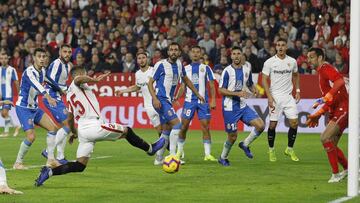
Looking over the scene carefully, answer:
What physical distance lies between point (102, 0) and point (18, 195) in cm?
2176

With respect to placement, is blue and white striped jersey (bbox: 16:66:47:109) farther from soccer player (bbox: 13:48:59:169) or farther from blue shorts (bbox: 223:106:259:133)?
blue shorts (bbox: 223:106:259:133)

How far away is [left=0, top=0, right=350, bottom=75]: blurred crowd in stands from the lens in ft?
88.2

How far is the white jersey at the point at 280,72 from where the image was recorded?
1788cm

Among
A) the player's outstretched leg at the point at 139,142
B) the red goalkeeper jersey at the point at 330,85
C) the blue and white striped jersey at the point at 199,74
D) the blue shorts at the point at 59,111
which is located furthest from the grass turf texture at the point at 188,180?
the blue and white striped jersey at the point at 199,74

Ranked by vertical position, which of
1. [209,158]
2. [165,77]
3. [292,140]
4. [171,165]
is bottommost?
[209,158]

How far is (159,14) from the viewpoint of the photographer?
30.5 metres

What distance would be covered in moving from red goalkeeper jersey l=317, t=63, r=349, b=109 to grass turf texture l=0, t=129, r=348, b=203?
1266 millimetres

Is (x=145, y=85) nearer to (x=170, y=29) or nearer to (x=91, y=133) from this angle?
(x=91, y=133)

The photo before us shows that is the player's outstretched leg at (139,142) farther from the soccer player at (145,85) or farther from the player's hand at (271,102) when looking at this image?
the player's hand at (271,102)

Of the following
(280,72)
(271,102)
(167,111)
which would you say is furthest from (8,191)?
(280,72)

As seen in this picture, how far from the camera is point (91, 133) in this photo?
506 inches

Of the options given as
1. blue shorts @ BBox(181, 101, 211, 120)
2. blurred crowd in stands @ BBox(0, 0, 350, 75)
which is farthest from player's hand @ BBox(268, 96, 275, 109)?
blurred crowd in stands @ BBox(0, 0, 350, 75)

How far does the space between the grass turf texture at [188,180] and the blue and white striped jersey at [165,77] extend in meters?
1.42

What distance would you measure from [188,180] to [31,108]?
3763mm
